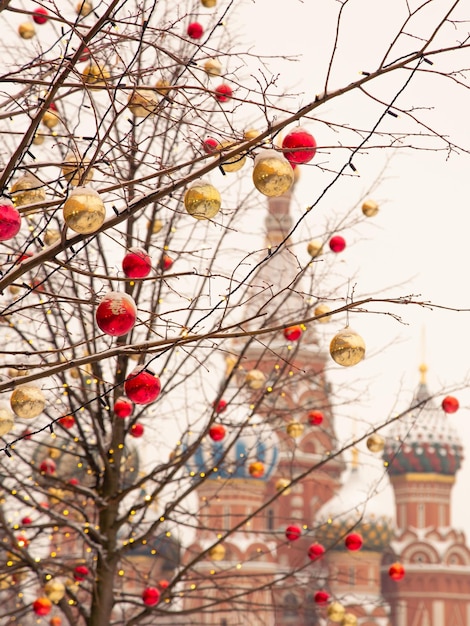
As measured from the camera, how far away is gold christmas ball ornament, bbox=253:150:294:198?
352 cm

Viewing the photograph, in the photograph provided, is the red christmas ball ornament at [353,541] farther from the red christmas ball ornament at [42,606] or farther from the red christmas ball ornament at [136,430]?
the red christmas ball ornament at [42,606]

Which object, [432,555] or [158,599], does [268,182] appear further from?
[432,555]

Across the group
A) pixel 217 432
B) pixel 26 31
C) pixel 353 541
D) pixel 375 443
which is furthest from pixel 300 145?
pixel 375 443

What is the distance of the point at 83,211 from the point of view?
331cm

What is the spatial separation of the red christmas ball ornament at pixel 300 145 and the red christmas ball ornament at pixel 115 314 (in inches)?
30.5

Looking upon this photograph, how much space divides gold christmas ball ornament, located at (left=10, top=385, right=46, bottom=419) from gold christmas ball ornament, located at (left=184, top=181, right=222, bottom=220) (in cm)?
99

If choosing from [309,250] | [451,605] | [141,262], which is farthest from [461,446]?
[141,262]

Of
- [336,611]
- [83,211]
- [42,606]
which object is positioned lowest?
[42,606]

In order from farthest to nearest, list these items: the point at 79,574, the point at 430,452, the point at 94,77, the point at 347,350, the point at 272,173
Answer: the point at 430,452 → the point at 79,574 → the point at 347,350 → the point at 94,77 → the point at 272,173

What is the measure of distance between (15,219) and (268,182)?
83 centimetres

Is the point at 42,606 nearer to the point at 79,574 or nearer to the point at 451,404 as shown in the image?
the point at 79,574

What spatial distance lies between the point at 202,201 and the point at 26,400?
3.56ft

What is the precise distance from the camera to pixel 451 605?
4209 centimetres

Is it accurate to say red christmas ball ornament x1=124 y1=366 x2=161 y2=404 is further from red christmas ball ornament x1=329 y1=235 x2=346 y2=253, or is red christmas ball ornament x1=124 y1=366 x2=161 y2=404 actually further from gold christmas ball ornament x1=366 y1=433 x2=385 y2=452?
gold christmas ball ornament x1=366 y1=433 x2=385 y2=452
